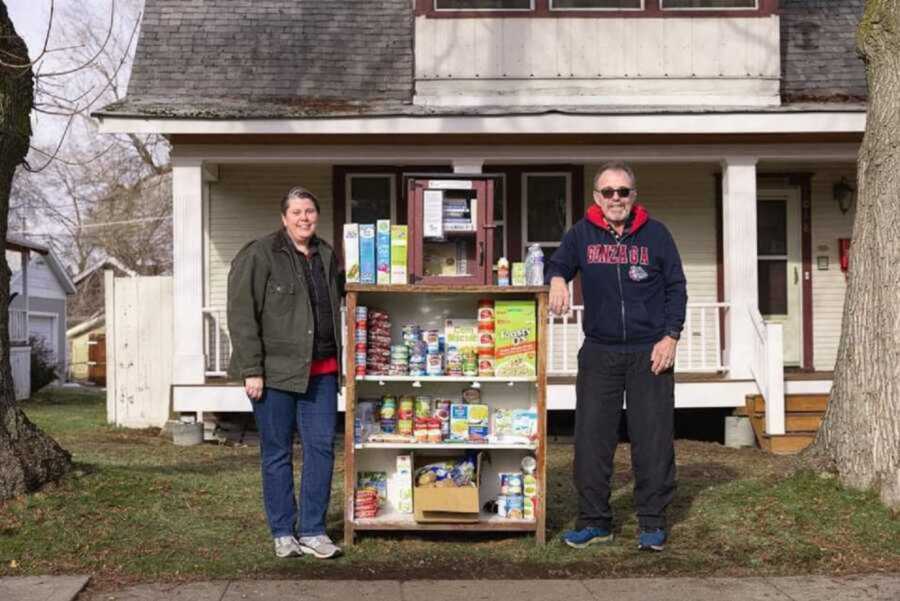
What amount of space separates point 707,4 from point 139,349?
7758 mm

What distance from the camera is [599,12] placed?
39.8ft

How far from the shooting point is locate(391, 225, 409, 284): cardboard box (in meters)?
6.07

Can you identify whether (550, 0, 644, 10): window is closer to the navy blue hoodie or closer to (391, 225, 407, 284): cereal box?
the navy blue hoodie

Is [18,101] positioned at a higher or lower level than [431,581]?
higher

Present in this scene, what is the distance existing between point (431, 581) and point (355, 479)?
3.22 ft

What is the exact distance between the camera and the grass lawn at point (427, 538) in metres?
5.61

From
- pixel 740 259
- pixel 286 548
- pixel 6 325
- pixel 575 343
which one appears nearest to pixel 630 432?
pixel 286 548

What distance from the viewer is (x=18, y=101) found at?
22.4 feet

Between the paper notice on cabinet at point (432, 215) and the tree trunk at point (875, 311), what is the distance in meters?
2.80

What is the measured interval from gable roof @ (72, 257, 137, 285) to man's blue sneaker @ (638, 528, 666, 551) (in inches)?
1607

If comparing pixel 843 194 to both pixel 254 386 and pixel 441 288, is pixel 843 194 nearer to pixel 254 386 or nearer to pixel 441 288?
pixel 441 288

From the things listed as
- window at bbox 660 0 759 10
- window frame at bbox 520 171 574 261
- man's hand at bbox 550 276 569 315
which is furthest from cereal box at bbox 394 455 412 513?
window at bbox 660 0 759 10

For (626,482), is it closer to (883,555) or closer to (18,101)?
(883,555)

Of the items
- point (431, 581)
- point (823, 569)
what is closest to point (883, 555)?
point (823, 569)
